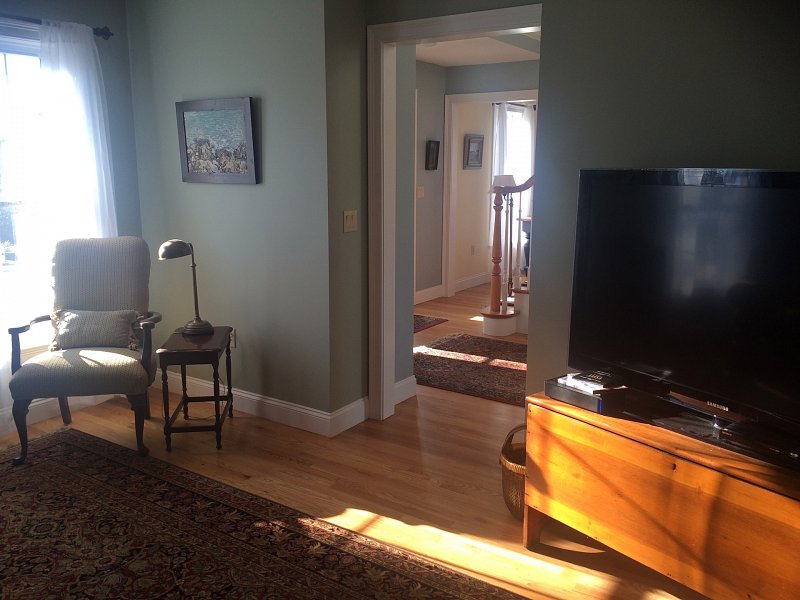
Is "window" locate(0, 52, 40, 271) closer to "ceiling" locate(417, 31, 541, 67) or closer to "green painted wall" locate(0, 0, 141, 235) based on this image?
"green painted wall" locate(0, 0, 141, 235)

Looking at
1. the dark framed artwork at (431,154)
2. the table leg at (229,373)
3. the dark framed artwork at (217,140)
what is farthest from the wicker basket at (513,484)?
the dark framed artwork at (431,154)

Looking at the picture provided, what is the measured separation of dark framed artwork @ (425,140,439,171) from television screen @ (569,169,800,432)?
464 centimetres

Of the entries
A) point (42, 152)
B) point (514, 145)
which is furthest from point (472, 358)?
point (514, 145)

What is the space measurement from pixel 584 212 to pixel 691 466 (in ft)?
3.34

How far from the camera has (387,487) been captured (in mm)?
3113

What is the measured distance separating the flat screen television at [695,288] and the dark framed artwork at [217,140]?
6.34ft

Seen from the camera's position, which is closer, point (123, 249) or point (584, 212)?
point (584, 212)

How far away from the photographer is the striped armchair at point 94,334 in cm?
330

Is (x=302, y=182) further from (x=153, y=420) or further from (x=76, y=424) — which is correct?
(x=76, y=424)

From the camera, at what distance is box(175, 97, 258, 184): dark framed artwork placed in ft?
12.0

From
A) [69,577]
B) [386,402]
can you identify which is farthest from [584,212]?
[69,577]

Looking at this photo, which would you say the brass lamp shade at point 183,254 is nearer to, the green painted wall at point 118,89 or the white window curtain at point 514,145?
the green painted wall at point 118,89

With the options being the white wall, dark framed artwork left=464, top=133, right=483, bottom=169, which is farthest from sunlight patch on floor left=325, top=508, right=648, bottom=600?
dark framed artwork left=464, top=133, right=483, bottom=169

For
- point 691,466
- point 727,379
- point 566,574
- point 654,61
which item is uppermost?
point 654,61
